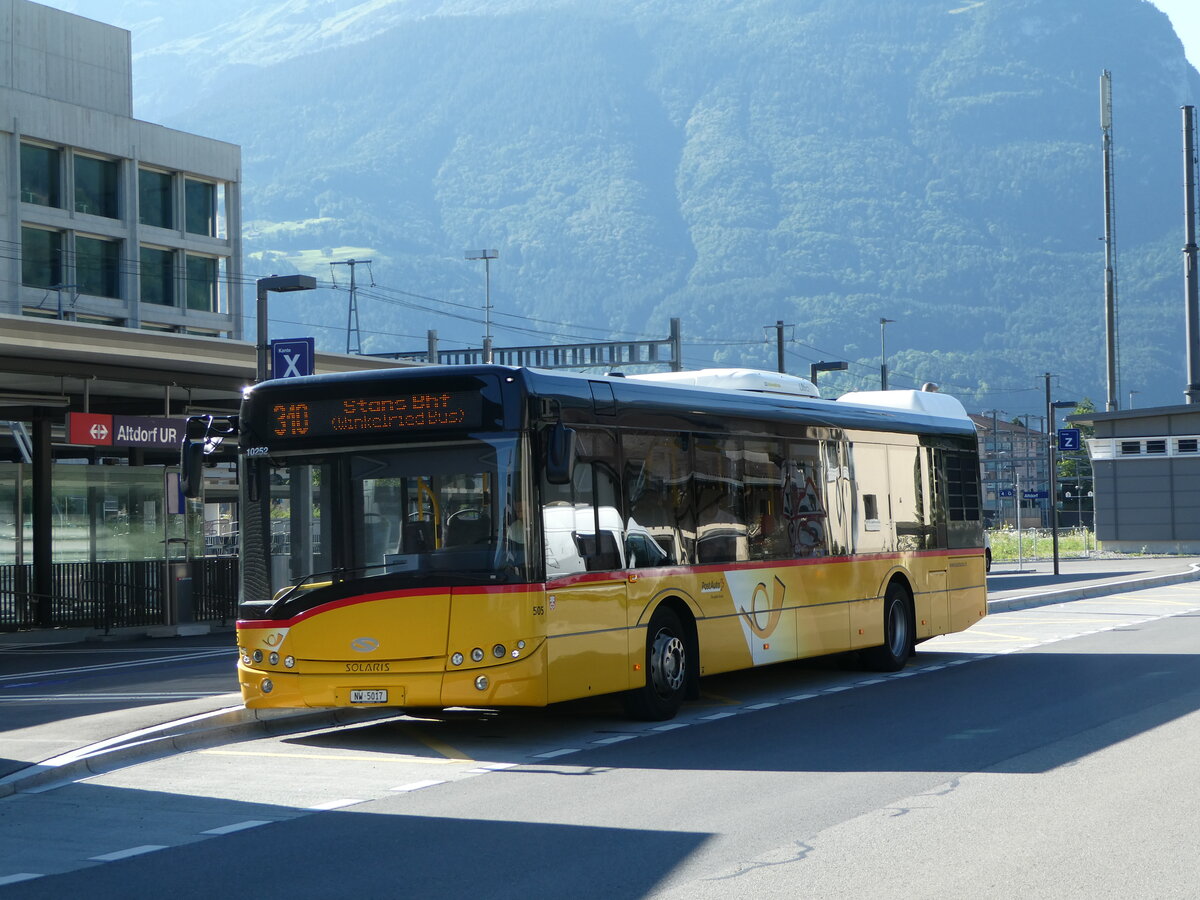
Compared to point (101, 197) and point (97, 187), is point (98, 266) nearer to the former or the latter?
point (101, 197)

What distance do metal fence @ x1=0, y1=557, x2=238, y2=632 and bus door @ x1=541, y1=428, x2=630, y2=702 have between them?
1937 centimetres

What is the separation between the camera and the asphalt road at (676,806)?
25.0ft

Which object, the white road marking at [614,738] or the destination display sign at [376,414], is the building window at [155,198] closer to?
the destination display sign at [376,414]

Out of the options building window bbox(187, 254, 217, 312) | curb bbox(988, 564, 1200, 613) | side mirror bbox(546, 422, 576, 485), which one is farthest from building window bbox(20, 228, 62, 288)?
side mirror bbox(546, 422, 576, 485)

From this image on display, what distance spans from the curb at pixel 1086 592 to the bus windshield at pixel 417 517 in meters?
18.7

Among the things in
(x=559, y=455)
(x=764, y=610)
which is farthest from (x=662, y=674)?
(x=559, y=455)

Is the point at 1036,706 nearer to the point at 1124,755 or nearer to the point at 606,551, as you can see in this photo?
the point at 1124,755

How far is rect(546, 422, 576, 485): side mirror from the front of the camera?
Result: 12023 millimetres

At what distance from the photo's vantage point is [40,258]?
65.9 meters

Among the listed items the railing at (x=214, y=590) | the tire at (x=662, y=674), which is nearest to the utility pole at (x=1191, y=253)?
the railing at (x=214, y=590)

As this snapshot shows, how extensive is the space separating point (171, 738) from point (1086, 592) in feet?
82.2

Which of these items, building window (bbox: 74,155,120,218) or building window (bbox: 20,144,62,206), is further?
building window (bbox: 74,155,120,218)

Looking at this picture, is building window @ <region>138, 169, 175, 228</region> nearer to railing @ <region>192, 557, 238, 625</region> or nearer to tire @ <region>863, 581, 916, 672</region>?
railing @ <region>192, 557, 238, 625</region>

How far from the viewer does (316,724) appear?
1427cm
